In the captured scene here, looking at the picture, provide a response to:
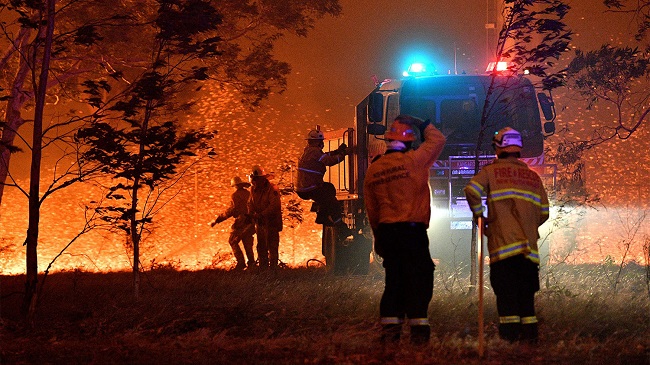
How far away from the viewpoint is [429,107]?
14.3m

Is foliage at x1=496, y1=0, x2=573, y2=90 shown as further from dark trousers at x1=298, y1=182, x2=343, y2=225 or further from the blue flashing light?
dark trousers at x1=298, y1=182, x2=343, y2=225

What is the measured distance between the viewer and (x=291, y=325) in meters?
9.84

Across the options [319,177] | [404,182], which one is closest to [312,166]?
[319,177]

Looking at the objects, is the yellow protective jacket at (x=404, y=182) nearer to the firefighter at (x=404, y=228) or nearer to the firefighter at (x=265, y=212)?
the firefighter at (x=404, y=228)

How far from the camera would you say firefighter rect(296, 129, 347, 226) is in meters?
16.0

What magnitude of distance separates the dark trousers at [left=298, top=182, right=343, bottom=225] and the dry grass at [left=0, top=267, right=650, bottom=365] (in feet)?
8.28

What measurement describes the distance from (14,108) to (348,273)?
6.33 metres

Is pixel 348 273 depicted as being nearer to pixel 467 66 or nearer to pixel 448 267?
pixel 448 267

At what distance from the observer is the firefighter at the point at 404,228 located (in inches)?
328

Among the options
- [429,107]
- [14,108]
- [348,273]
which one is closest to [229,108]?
[14,108]

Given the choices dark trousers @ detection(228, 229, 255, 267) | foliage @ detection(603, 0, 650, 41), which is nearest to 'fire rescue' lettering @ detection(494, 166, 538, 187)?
foliage @ detection(603, 0, 650, 41)

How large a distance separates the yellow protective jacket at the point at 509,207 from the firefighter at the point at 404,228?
0.41m

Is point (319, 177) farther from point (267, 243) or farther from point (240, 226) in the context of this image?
point (240, 226)

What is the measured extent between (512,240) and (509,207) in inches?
10.2
